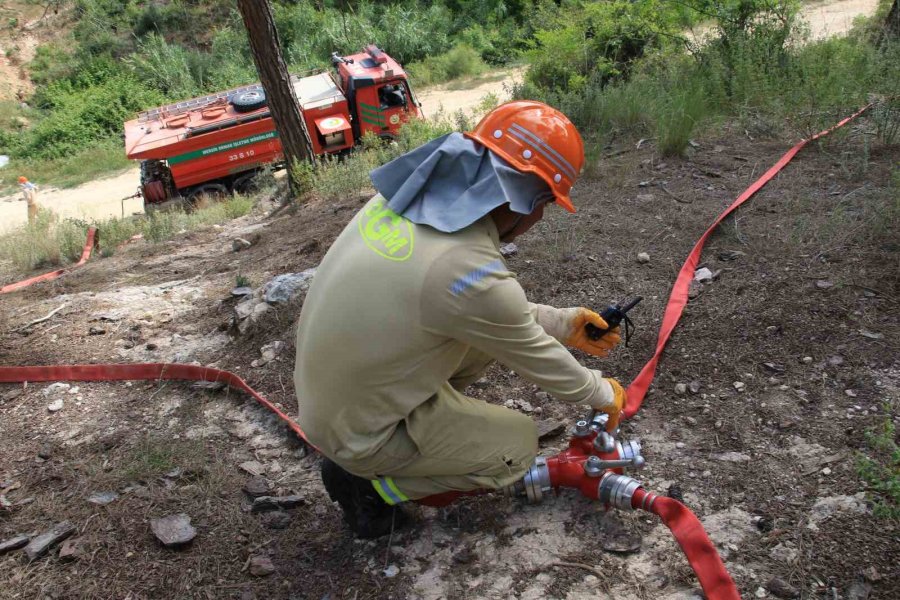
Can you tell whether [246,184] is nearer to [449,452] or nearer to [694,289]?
[694,289]

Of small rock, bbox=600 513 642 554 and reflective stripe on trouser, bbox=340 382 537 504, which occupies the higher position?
reflective stripe on trouser, bbox=340 382 537 504

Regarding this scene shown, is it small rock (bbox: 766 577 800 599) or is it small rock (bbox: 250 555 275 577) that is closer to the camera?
small rock (bbox: 766 577 800 599)

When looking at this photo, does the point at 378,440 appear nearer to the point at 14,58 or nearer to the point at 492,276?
the point at 492,276

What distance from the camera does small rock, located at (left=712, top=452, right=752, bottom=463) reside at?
2.46m

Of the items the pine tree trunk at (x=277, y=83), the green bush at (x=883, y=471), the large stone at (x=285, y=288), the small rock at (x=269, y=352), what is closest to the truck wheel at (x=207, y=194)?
the pine tree trunk at (x=277, y=83)

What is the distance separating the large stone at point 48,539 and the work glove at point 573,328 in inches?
76.7

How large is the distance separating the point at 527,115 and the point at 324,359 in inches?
38.7

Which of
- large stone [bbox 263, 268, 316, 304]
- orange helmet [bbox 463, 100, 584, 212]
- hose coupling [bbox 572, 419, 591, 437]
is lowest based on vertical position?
hose coupling [bbox 572, 419, 591, 437]

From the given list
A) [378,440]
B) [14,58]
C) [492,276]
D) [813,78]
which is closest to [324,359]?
[378,440]

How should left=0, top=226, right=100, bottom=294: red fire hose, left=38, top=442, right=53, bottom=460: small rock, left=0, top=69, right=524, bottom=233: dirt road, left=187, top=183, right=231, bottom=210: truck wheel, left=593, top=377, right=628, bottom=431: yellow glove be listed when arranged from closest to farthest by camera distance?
left=593, top=377, right=628, bottom=431: yellow glove → left=38, top=442, right=53, bottom=460: small rock → left=0, top=226, right=100, bottom=294: red fire hose → left=187, top=183, right=231, bottom=210: truck wheel → left=0, top=69, right=524, bottom=233: dirt road

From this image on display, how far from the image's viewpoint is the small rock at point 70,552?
2.43 metres

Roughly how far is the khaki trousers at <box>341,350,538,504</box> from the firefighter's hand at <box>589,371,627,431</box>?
0.92ft

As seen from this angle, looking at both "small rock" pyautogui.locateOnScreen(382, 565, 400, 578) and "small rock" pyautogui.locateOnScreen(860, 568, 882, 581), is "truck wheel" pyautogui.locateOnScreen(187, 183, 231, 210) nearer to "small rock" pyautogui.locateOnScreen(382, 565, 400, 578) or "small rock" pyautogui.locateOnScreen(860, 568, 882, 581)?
"small rock" pyautogui.locateOnScreen(382, 565, 400, 578)

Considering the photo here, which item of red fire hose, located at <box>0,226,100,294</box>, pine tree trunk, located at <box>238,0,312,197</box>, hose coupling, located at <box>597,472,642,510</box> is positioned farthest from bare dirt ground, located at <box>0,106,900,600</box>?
pine tree trunk, located at <box>238,0,312,197</box>
